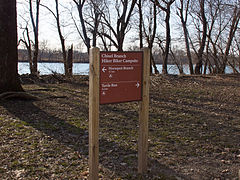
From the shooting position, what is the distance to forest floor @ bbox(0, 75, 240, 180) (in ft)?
12.7

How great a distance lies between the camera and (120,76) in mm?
3408

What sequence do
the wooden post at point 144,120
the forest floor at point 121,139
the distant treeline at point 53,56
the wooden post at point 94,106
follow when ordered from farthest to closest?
the distant treeline at point 53,56 < the forest floor at point 121,139 < the wooden post at point 144,120 < the wooden post at point 94,106

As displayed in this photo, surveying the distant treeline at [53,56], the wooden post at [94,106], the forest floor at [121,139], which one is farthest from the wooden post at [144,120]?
the distant treeline at [53,56]

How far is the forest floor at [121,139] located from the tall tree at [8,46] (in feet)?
2.47

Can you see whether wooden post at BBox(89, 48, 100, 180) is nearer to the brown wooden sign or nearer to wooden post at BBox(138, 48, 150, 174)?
the brown wooden sign

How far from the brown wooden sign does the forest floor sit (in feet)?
4.02

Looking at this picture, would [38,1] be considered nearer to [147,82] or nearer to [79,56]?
[79,56]

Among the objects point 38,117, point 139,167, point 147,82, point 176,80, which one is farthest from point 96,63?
point 176,80

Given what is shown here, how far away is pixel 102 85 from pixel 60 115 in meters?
4.30

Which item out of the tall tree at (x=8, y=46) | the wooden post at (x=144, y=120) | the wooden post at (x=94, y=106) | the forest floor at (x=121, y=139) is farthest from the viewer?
the tall tree at (x=8, y=46)

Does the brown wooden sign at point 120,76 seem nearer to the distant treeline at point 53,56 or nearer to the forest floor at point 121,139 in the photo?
the forest floor at point 121,139

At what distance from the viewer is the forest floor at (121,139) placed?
12.7 feet

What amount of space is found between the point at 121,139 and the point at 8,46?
18.9 feet

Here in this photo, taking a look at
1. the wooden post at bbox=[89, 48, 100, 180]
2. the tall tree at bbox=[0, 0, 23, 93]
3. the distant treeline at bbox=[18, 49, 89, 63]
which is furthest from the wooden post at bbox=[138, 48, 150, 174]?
the distant treeline at bbox=[18, 49, 89, 63]
